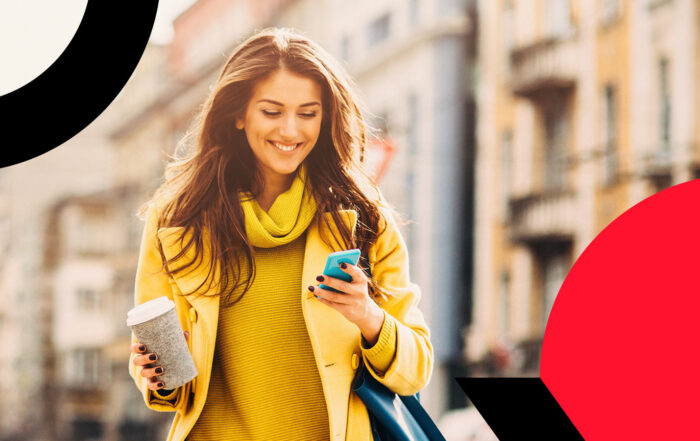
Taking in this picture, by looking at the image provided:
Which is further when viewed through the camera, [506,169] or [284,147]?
[506,169]

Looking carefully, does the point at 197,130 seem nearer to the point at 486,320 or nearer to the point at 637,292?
the point at 637,292

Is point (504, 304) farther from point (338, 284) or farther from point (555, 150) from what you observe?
point (338, 284)

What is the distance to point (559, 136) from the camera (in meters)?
12.1

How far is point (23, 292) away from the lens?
15492mm

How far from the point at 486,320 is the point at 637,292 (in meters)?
10.3

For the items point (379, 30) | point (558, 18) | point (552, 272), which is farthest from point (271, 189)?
point (379, 30)

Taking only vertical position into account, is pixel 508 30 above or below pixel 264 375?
above

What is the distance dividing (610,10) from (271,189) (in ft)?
33.9

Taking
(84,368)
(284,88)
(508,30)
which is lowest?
(84,368)

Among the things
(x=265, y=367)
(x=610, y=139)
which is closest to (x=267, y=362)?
(x=265, y=367)

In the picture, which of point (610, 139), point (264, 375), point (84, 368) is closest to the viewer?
point (264, 375)

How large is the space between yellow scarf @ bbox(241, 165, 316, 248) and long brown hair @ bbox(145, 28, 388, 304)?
20 mm

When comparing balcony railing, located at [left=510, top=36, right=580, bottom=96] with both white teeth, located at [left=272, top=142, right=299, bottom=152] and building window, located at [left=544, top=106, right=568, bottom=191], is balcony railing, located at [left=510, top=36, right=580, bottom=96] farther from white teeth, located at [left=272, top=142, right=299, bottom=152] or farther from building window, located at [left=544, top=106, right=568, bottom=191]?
white teeth, located at [left=272, top=142, right=299, bottom=152]

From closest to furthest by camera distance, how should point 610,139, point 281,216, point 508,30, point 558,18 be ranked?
point 281,216 → point 610,139 → point 558,18 → point 508,30
